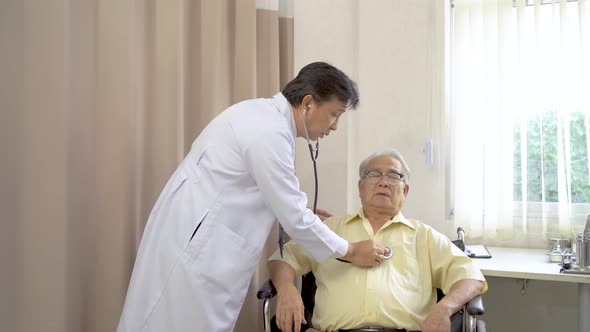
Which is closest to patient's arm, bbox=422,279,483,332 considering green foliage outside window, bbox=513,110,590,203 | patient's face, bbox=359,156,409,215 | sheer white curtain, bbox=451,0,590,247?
patient's face, bbox=359,156,409,215

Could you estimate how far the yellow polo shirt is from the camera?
1641mm

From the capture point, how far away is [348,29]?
245cm

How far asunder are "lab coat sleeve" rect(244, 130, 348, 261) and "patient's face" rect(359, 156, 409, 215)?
17.2 inches

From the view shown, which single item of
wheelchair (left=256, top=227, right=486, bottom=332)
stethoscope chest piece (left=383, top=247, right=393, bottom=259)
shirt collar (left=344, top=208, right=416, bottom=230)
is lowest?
wheelchair (left=256, top=227, right=486, bottom=332)

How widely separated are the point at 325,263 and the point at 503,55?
137 centimetres

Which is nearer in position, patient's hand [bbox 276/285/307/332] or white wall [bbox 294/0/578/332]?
patient's hand [bbox 276/285/307/332]

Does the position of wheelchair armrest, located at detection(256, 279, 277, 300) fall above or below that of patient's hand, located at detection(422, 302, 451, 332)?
above

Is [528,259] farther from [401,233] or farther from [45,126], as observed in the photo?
[45,126]

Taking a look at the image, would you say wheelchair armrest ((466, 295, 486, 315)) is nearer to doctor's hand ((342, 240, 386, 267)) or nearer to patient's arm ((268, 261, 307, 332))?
doctor's hand ((342, 240, 386, 267))

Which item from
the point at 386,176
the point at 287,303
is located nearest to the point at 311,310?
the point at 287,303

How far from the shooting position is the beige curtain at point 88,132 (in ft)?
3.87

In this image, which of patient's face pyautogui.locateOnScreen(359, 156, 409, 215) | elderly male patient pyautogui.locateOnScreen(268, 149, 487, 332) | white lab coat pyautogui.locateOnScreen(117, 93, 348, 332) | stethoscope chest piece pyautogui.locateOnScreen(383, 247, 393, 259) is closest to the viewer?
white lab coat pyautogui.locateOnScreen(117, 93, 348, 332)

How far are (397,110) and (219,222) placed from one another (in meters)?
1.32

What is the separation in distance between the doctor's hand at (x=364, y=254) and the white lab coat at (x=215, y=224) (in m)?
0.21
